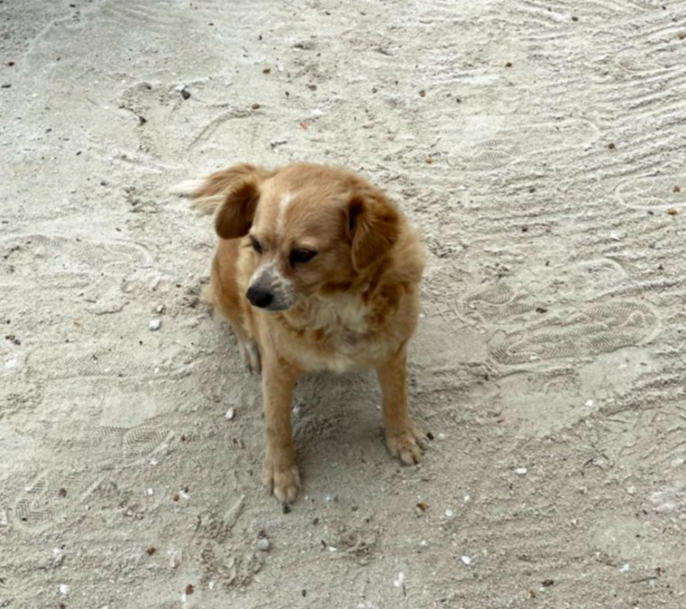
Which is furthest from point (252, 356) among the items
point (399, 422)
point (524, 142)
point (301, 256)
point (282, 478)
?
point (524, 142)

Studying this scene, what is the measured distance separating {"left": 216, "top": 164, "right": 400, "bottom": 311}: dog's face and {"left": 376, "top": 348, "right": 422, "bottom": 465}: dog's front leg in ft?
1.83

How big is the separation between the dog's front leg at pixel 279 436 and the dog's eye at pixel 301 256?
50 cm

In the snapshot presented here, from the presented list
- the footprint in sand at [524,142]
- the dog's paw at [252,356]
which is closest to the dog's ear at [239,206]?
the dog's paw at [252,356]

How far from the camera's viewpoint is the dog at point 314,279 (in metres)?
2.57

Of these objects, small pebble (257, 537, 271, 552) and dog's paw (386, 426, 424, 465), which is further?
dog's paw (386, 426, 424, 465)

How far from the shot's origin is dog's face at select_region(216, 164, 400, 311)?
2.55m

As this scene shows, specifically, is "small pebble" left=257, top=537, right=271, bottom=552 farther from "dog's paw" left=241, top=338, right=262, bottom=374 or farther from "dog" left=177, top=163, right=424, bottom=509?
"dog's paw" left=241, top=338, right=262, bottom=374

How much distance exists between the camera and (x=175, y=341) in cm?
363

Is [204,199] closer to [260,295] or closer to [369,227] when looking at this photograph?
[260,295]

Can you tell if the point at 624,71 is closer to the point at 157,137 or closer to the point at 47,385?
the point at 157,137

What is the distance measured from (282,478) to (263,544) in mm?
256

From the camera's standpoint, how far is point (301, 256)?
8.45ft

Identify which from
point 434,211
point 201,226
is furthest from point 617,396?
point 201,226

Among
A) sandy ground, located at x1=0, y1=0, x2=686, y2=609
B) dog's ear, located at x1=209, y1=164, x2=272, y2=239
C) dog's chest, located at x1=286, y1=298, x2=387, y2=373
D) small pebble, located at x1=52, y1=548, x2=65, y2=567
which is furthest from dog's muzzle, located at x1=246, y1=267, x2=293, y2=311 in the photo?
small pebble, located at x1=52, y1=548, x2=65, y2=567
